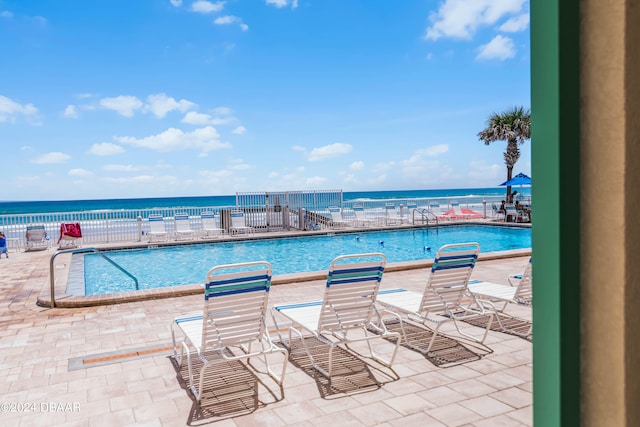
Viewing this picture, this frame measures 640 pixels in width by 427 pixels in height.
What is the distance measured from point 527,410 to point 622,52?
9.37 feet

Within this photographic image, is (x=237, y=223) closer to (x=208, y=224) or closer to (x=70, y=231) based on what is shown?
(x=208, y=224)

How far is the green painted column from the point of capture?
992mm

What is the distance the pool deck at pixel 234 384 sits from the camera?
3137 millimetres

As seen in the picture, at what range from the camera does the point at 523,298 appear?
5008mm

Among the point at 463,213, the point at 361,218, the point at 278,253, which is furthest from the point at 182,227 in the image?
the point at 463,213

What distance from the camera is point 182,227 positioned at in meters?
14.8

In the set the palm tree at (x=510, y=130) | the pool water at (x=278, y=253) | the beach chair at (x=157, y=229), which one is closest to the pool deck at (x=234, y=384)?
the pool water at (x=278, y=253)

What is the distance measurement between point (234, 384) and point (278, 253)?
966 cm

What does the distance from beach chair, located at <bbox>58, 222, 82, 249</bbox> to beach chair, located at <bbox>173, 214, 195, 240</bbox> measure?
2.67 meters

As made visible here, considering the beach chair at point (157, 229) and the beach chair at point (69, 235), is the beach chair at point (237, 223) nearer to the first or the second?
the beach chair at point (157, 229)

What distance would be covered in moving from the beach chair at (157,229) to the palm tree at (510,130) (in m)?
16.5

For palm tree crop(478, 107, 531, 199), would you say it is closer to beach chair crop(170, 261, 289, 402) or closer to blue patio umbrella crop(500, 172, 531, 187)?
blue patio umbrella crop(500, 172, 531, 187)
